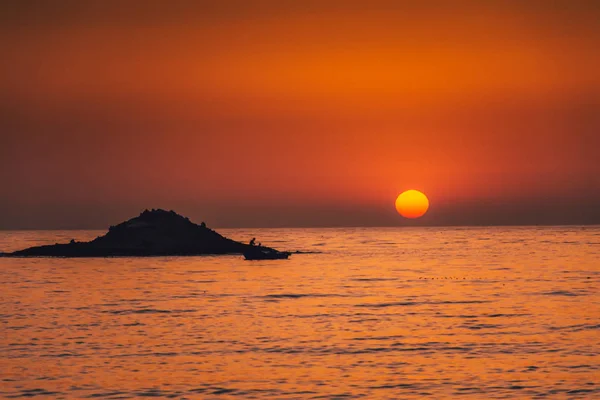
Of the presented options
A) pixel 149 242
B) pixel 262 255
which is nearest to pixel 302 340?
pixel 262 255

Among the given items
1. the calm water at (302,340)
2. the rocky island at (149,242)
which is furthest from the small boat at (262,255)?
the calm water at (302,340)

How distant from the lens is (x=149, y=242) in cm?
17725

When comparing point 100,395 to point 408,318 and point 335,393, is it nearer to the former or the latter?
point 335,393

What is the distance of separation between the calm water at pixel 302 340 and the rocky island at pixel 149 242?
86912 mm

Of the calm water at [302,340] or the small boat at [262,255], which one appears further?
the small boat at [262,255]

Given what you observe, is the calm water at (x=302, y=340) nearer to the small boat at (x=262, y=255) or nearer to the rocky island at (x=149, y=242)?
the small boat at (x=262, y=255)

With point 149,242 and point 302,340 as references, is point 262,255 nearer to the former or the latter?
point 149,242

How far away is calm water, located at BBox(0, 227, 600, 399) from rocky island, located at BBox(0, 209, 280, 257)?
285ft

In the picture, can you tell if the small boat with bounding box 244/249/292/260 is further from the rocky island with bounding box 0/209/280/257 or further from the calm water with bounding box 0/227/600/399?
the calm water with bounding box 0/227/600/399

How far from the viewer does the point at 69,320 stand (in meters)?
56.7

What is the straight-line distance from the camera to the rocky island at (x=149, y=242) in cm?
17588

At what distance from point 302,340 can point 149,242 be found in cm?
13413

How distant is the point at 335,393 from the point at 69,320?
28.6 m

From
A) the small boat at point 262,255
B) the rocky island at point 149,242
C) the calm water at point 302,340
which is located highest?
the rocky island at point 149,242
